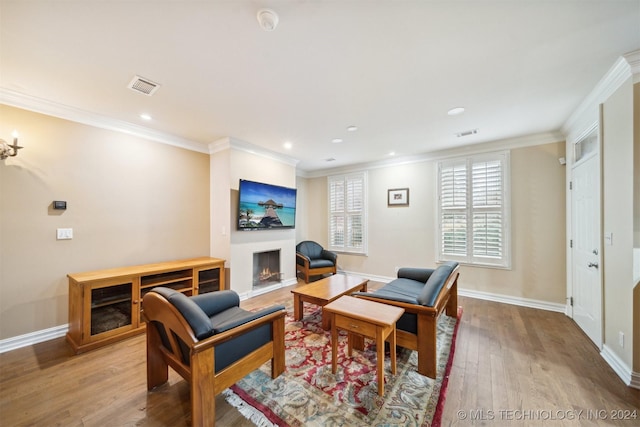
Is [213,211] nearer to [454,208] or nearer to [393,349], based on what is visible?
[393,349]

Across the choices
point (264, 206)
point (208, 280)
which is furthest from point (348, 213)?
point (208, 280)

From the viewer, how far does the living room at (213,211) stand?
2.18m

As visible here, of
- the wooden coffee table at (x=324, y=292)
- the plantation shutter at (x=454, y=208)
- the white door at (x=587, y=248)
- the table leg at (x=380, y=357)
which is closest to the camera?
the table leg at (x=380, y=357)

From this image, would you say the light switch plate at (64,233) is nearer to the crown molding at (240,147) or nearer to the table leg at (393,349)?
the crown molding at (240,147)

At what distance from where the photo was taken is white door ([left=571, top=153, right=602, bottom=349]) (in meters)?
2.45

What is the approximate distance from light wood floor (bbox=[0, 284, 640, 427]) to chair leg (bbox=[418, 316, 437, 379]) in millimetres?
191

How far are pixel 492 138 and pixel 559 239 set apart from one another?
70.1 inches

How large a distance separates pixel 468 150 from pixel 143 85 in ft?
15.4

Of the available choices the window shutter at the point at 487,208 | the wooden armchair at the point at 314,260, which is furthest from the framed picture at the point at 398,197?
the wooden armchair at the point at 314,260

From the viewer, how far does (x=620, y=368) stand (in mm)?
1991

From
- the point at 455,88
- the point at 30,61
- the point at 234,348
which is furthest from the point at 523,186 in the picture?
the point at 30,61

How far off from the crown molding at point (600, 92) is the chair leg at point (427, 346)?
102 inches

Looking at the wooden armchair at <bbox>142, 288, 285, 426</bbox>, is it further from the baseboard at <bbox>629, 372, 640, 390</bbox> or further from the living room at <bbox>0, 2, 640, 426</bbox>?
the baseboard at <bbox>629, 372, 640, 390</bbox>

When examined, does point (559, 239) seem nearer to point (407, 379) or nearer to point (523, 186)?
point (523, 186)
